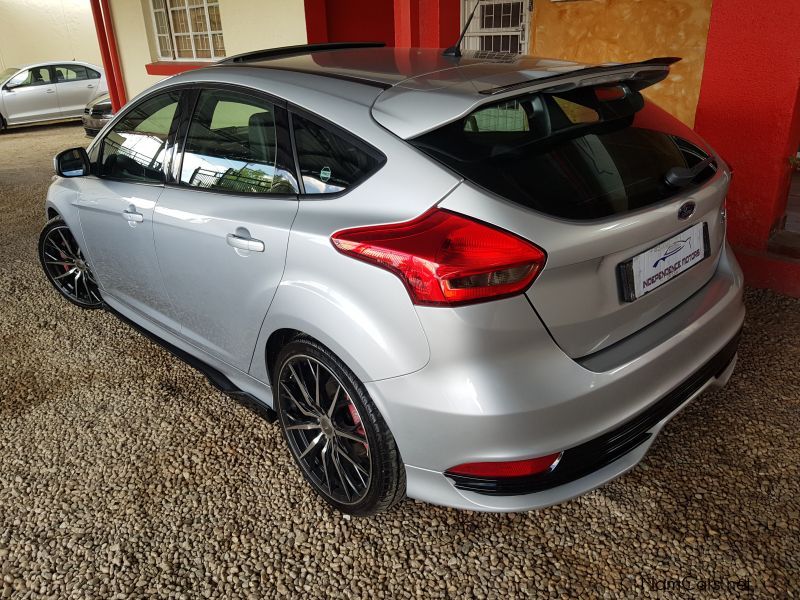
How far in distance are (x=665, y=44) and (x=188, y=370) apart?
4379 millimetres

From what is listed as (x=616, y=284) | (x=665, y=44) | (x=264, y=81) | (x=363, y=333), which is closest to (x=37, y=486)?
(x=363, y=333)

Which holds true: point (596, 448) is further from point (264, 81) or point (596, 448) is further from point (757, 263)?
point (757, 263)

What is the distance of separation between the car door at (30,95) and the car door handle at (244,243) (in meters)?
13.6

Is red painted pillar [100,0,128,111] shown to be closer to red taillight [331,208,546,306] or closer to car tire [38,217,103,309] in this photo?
car tire [38,217,103,309]

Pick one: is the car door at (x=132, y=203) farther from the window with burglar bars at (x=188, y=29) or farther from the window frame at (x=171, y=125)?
the window with burglar bars at (x=188, y=29)

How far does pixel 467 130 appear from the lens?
5.98ft

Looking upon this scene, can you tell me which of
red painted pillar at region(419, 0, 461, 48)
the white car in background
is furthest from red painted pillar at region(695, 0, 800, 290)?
the white car in background

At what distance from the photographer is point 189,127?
8.80ft

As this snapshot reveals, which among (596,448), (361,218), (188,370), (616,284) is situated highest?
(361,218)

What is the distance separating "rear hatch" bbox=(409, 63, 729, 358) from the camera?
5.56 feet

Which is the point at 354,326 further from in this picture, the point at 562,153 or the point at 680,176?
the point at 680,176

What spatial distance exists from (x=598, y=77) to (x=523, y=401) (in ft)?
3.41

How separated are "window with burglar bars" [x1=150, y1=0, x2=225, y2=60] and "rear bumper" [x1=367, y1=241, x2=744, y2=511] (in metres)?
8.29

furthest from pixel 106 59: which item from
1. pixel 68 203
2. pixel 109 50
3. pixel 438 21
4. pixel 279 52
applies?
pixel 279 52
